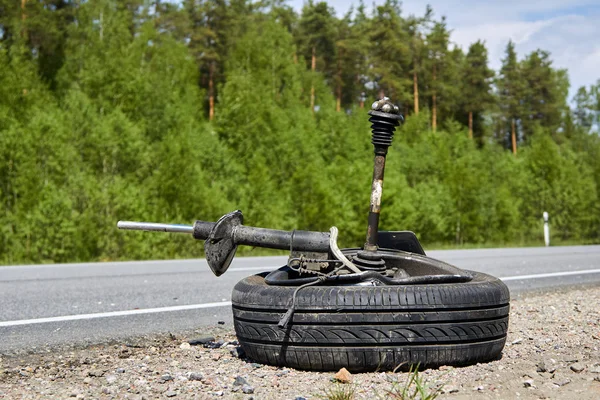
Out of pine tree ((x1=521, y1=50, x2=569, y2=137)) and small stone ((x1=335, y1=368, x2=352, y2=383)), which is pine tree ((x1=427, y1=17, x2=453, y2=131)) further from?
small stone ((x1=335, y1=368, x2=352, y2=383))

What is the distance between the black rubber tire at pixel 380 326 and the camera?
333 cm

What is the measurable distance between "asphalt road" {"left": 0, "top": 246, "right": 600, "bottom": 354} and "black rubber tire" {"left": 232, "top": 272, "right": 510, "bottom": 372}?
6.08 ft

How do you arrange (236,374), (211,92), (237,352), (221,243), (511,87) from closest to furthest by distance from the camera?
(236,374), (221,243), (237,352), (211,92), (511,87)

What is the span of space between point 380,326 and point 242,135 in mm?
25322

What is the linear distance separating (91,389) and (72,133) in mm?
20956

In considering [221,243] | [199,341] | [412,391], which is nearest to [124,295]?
[199,341]

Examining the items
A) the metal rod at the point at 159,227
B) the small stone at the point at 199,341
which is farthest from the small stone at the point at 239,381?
the small stone at the point at 199,341

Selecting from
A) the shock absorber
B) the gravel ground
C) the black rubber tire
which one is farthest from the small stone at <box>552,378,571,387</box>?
the shock absorber

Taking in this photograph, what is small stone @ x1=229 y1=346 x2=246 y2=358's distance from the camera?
13.4 ft

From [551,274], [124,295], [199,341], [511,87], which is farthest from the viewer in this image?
[511,87]

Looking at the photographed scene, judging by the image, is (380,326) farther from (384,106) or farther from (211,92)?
(211,92)

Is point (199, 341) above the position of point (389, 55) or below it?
below

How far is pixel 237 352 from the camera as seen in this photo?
13.6ft

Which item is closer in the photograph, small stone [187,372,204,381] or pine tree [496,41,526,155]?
small stone [187,372,204,381]
